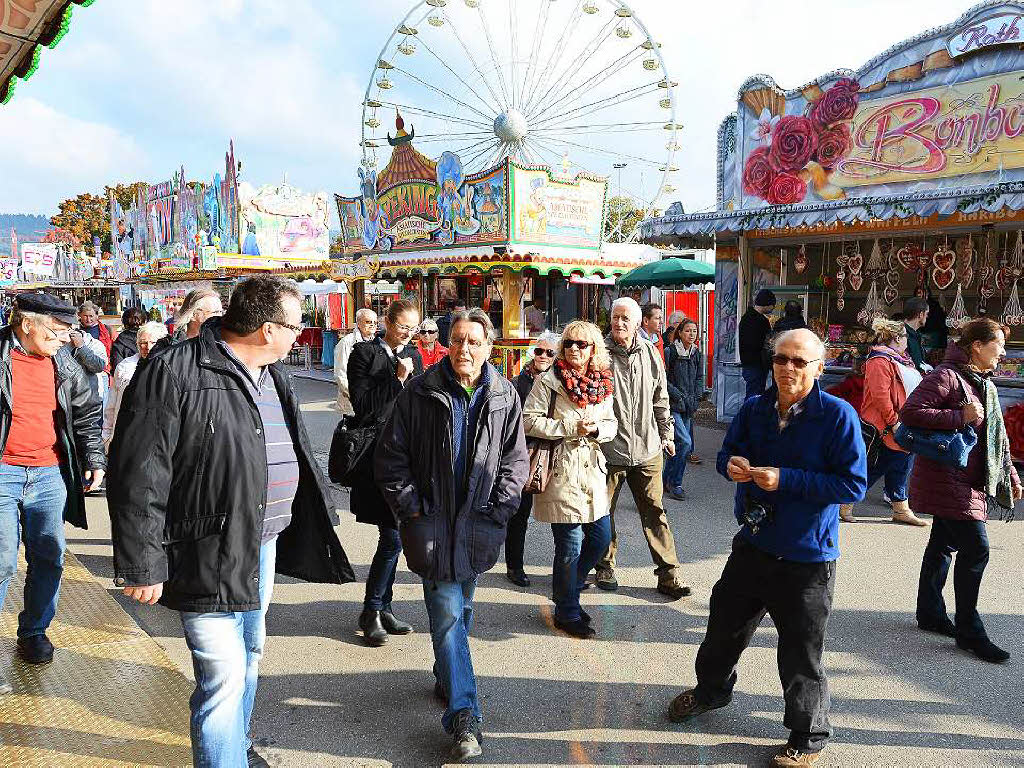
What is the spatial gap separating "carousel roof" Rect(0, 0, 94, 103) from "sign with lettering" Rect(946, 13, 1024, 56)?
8395mm

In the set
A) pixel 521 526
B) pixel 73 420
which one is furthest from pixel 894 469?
pixel 73 420

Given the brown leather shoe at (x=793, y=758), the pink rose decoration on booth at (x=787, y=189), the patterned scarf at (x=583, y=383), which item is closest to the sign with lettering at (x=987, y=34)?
the pink rose decoration on booth at (x=787, y=189)

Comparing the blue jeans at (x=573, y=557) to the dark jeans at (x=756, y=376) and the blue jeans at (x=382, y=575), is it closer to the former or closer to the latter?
the blue jeans at (x=382, y=575)

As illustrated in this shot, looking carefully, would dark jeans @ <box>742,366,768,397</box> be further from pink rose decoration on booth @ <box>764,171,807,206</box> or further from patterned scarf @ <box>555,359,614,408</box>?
patterned scarf @ <box>555,359,614,408</box>

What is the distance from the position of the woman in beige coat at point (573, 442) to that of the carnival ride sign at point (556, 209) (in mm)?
9320

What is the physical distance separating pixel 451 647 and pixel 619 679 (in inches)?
39.0

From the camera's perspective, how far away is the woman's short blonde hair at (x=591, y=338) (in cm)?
374

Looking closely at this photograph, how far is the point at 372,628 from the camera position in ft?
12.1

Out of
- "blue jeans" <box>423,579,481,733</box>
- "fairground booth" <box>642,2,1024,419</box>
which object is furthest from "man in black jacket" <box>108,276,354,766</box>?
"fairground booth" <box>642,2,1024,419</box>

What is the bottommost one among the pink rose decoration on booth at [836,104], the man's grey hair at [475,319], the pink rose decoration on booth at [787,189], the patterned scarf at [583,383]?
the patterned scarf at [583,383]

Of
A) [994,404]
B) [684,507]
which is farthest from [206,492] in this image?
[684,507]

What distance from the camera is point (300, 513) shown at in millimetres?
2674

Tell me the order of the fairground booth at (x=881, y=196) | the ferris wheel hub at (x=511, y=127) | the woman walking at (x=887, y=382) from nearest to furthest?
the woman walking at (x=887, y=382) < the fairground booth at (x=881, y=196) < the ferris wheel hub at (x=511, y=127)

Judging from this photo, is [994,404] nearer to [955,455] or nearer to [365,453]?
[955,455]
